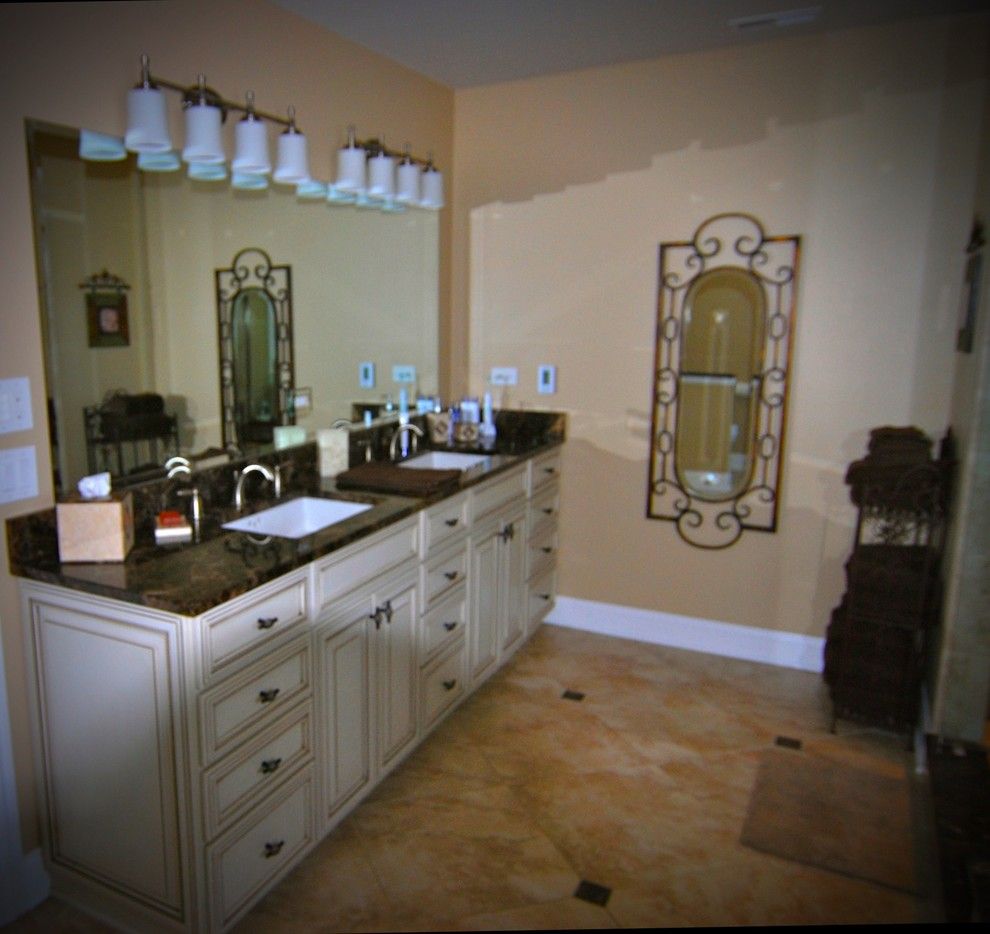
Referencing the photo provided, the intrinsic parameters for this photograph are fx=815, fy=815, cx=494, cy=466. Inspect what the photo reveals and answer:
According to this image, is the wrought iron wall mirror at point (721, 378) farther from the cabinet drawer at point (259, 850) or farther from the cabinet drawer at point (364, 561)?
the cabinet drawer at point (259, 850)

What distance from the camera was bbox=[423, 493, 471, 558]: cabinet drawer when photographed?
2656 mm

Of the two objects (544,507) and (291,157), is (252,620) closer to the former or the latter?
(291,157)

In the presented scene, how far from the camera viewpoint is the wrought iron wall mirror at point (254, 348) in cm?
264

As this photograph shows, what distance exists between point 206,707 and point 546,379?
95.4 inches

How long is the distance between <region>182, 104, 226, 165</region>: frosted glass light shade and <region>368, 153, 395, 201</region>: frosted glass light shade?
0.86 metres

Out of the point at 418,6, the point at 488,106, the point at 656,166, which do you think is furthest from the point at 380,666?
the point at 488,106

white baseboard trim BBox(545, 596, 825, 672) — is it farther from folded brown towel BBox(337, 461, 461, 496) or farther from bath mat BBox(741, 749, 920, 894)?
folded brown towel BBox(337, 461, 461, 496)

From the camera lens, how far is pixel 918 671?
2895 millimetres

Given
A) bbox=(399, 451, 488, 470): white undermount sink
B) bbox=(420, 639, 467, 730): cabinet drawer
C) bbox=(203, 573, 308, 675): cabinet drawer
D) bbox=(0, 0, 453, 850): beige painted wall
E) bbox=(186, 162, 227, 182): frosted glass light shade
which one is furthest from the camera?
bbox=(399, 451, 488, 470): white undermount sink

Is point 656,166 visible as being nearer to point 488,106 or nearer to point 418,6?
point 488,106

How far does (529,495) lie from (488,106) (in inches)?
71.2

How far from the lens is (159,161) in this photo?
2271 millimetres

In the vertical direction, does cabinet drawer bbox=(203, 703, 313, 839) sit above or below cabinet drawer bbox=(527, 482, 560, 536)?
below

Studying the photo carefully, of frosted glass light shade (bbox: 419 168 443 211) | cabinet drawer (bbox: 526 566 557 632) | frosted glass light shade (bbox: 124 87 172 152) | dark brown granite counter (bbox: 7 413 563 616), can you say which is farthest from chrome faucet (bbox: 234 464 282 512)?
frosted glass light shade (bbox: 419 168 443 211)
